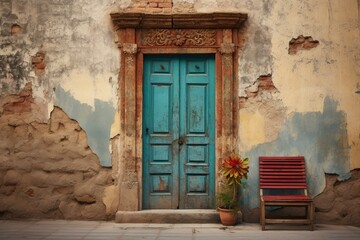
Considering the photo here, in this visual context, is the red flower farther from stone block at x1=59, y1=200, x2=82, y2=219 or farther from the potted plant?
stone block at x1=59, y1=200, x2=82, y2=219

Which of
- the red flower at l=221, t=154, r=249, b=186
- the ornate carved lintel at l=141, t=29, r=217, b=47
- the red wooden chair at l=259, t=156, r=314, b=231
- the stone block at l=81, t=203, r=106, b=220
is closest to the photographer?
the red flower at l=221, t=154, r=249, b=186

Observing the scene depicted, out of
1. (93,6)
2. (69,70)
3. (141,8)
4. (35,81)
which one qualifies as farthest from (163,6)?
(35,81)

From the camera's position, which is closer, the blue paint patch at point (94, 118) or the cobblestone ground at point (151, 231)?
the cobblestone ground at point (151, 231)

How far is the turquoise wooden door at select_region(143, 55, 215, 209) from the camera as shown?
6.73 m

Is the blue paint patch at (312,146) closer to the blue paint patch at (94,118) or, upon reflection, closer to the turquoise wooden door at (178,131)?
the turquoise wooden door at (178,131)

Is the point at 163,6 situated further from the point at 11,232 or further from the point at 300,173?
the point at 11,232

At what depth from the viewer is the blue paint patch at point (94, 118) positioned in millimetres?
6656

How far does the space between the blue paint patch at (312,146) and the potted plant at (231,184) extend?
297 millimetres

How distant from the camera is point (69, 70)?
22.0 ft

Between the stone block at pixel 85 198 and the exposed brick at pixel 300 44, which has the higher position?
the exposed brick at pixel 300 44

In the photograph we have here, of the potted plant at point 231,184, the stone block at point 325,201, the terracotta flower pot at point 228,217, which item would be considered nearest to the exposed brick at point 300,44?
the potted plant at point 231,184

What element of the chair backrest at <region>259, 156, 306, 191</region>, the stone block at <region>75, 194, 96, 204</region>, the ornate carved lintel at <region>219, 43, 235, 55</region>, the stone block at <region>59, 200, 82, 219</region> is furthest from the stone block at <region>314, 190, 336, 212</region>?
the stone block at <region>59, 200, 82, 219</region>

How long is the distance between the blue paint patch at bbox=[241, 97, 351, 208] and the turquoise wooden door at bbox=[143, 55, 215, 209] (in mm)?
621

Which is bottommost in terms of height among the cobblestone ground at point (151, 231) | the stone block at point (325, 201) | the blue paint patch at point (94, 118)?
the cobblestone ground at point (151, 231)
